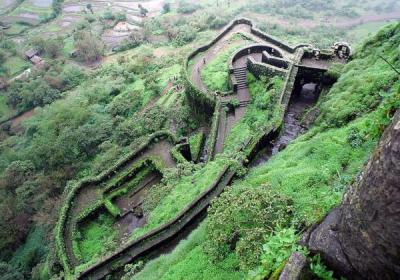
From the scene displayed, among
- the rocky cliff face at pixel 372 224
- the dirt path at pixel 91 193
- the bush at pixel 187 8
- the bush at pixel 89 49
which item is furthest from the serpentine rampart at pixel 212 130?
the bush at pixel 187 8

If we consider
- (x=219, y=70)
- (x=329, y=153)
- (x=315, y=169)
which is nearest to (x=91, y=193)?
(x=315, y=169)

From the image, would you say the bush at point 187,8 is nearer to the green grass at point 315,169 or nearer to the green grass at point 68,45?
the green grass at point 68,45

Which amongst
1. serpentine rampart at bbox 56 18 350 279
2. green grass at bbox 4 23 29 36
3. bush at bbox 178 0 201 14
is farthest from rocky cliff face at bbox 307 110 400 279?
green grass at bbox 4 23 29 36

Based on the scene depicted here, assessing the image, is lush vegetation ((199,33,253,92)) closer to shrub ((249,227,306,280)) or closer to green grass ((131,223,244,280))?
green grass ((131,223,244,280))

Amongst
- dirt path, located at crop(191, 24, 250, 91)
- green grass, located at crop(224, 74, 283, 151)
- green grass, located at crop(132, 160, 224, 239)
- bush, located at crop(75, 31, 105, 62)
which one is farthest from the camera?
bush, located at crop(75, 31, 105, 62)

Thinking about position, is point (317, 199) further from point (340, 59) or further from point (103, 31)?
point (103, 31)

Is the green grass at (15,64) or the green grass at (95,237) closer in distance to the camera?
the green grass at (95,237)
